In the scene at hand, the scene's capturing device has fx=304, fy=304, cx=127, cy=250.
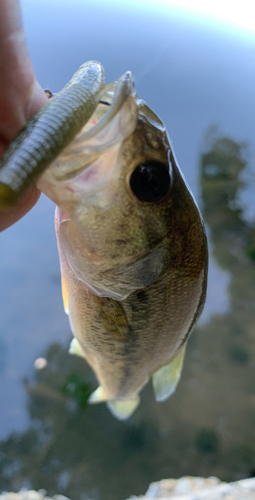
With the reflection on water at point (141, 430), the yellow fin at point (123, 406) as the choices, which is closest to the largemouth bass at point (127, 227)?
the yellow fin at point (123, 406)

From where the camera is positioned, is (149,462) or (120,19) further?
(120,19)

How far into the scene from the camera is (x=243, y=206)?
3.88m

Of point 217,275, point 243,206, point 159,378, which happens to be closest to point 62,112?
point 159,378

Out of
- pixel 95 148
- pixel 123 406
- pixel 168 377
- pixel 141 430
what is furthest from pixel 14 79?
pixel 141 430

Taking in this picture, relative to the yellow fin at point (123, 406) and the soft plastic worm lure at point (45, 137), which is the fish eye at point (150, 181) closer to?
the soft plastic worm lure at point (45, 137)

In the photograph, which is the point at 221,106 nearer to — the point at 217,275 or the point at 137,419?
the point at 217,275

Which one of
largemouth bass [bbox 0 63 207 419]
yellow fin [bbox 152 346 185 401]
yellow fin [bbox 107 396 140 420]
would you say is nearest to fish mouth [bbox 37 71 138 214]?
largemouth bass [bbox 0 63 207 419]

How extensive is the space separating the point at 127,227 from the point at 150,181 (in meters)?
0.07

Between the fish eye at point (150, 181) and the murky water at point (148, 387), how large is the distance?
1874 mm

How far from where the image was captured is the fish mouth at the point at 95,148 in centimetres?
38

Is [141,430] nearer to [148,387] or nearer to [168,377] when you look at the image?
[148,387]

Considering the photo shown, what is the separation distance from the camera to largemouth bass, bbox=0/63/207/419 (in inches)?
15.5

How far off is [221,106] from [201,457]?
12.4 ft

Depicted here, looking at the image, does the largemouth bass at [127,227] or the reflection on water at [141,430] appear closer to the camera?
the largemouth bass at [127,227]
